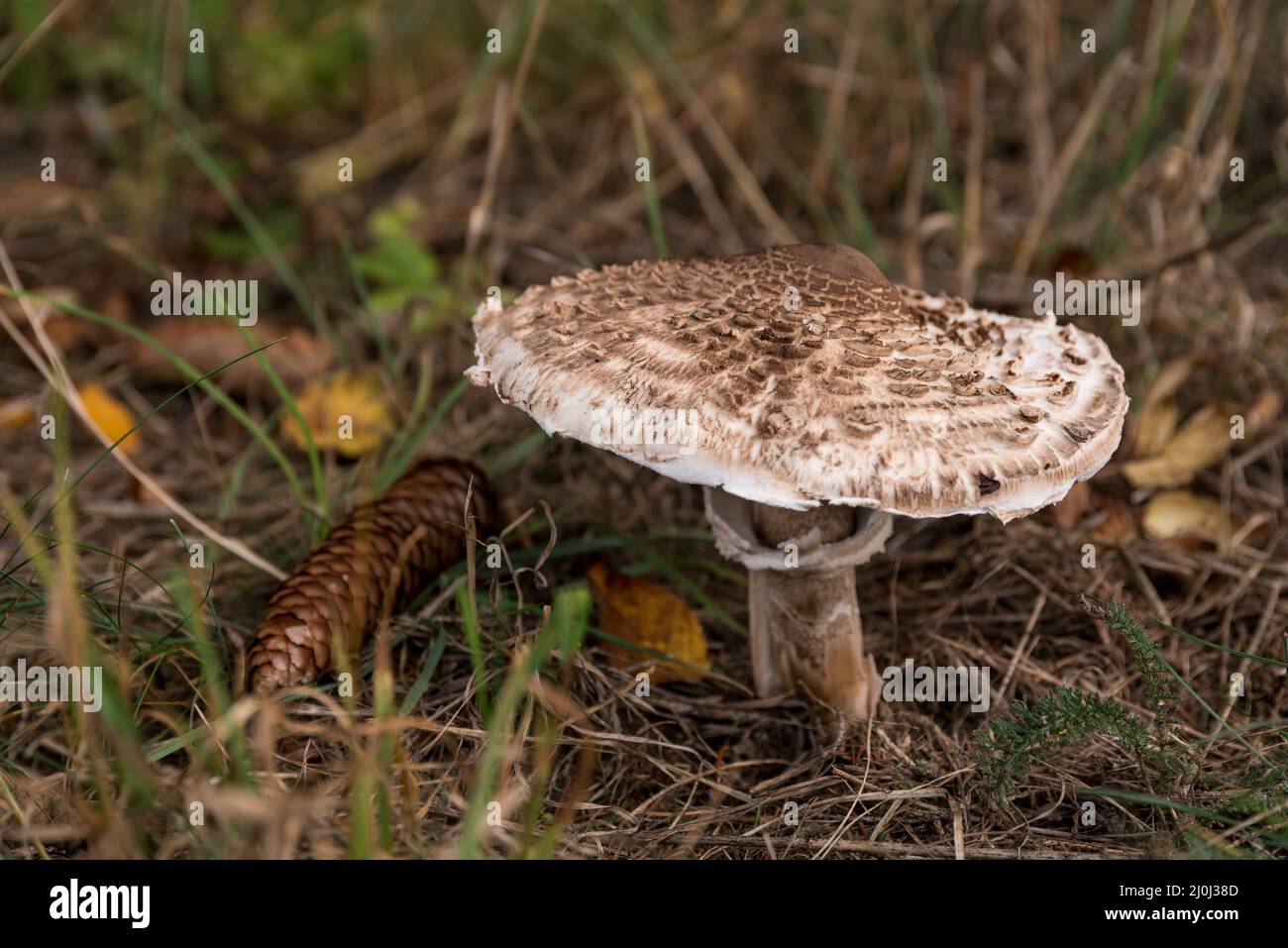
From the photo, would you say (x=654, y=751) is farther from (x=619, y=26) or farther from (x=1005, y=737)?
(x=619, y=26)

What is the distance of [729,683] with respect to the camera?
10.9 feet

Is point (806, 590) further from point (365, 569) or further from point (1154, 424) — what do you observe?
point (1154, 424)

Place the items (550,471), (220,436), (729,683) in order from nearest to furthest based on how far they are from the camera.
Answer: (729,683) < (550,471) < (220,436)

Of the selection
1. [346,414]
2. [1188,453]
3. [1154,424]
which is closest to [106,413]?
[346,414]

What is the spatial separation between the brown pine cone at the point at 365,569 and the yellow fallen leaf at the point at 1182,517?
2479mm

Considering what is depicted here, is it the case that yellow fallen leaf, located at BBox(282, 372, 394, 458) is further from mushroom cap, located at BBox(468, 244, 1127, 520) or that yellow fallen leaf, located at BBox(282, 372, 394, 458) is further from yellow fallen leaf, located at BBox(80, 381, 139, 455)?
mushroom cap, located at BBox(468, 244, 1127, 520)

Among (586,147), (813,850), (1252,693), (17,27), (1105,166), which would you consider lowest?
(813,850)

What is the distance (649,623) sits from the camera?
3.24 m

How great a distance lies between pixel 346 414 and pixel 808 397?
249 centimetres

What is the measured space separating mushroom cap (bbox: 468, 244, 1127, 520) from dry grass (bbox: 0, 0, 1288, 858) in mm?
653

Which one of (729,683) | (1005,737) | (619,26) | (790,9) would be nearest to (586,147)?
(619,26)

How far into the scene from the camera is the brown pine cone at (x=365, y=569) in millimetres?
2797

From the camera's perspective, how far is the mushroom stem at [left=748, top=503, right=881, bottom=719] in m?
2.97

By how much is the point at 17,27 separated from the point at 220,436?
2.97 m
